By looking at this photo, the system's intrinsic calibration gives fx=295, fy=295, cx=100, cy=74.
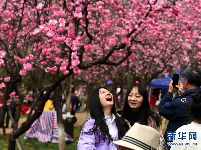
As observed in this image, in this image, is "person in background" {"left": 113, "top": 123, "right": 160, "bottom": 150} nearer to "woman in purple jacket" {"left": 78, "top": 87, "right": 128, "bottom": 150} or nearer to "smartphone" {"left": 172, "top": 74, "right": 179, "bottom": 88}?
"woman in purple jacket" {"left": 78, "top": 87, "right": 128, "bottom": 150}

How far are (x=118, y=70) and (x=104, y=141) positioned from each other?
10998mm

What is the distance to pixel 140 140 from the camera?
2.10 meters

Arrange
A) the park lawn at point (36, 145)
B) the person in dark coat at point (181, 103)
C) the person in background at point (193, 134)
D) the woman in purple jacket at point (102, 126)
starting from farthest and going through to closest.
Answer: the park lawn at point (36, 145), the person in dark coat at point (181, 103), the woman in purple jacket at point (102, 126), the person in background at point (193, 134)

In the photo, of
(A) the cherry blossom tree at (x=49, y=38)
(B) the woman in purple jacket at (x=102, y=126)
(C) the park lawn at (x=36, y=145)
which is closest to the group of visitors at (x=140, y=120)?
(B) the woman in purple jacket at (x=102, y=126)

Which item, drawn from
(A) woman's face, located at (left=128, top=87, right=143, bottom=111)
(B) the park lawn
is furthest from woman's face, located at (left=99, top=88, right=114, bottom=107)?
(B) the park lawn

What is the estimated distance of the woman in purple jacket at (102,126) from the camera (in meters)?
2.94

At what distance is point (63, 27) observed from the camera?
617cm

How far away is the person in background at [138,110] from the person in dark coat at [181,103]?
20 cm

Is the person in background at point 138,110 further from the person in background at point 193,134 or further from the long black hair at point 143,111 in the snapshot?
the person in background at point 193,134

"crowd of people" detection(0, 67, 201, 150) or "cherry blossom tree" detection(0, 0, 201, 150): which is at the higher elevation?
"cherry blossom tree" detection(0, 0, 201, 150)

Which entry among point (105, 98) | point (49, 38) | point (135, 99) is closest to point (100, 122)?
point (105, 98)

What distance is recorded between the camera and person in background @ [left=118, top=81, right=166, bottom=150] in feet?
11.9

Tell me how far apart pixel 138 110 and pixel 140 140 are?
1.60m

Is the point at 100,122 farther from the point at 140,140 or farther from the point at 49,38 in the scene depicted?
the point at 49,38
